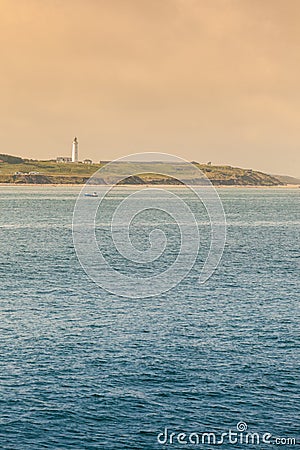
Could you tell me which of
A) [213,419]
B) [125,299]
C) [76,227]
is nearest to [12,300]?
[125,299]

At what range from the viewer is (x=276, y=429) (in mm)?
37875

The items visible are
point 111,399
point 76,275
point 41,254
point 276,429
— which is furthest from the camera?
point 41,254

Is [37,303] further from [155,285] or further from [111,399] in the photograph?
[111,399]

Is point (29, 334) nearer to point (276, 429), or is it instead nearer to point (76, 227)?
point (276, 429)

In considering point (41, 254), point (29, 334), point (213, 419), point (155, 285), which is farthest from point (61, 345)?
point (41, 254)

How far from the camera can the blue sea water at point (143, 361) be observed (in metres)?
38.1

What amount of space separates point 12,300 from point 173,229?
98.8 metres

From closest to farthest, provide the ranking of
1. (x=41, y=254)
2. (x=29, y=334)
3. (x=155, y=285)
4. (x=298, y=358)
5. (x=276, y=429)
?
(x=276, y=429) < (x=298, y=358) < (x=29, y=334) < (x=155, y=285) < (x=41, y=254)

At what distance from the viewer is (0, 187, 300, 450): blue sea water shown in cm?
3809

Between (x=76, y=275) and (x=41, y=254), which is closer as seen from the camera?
(x=76, y=275)

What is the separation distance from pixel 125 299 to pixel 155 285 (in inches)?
383

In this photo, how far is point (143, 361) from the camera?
4859cm

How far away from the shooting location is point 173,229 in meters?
164

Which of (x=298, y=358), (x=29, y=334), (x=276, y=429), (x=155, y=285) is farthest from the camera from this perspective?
(x=155, y=285)
